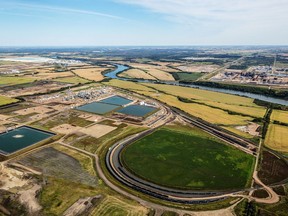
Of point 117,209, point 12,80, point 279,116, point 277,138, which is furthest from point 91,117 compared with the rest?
point 12,80

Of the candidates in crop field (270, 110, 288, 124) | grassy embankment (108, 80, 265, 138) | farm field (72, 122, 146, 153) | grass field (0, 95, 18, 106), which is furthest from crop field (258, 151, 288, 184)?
grass field (0, 95, 18, 106)

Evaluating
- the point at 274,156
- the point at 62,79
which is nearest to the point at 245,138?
the point at 274,156

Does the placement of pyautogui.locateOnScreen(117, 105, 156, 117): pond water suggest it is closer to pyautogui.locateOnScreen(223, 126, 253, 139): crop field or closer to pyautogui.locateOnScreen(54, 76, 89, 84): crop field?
pyautogui.locateOnScreen(223, 126, 253, 139): crop field

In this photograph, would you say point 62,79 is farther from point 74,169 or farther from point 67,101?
point 74,169

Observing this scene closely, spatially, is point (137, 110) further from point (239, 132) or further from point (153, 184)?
point (153, 184)

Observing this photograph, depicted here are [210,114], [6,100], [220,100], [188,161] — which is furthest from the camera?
[220,100]

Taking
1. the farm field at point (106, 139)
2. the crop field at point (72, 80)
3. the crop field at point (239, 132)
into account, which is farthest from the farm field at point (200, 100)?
the farm field at point (106, 139)
